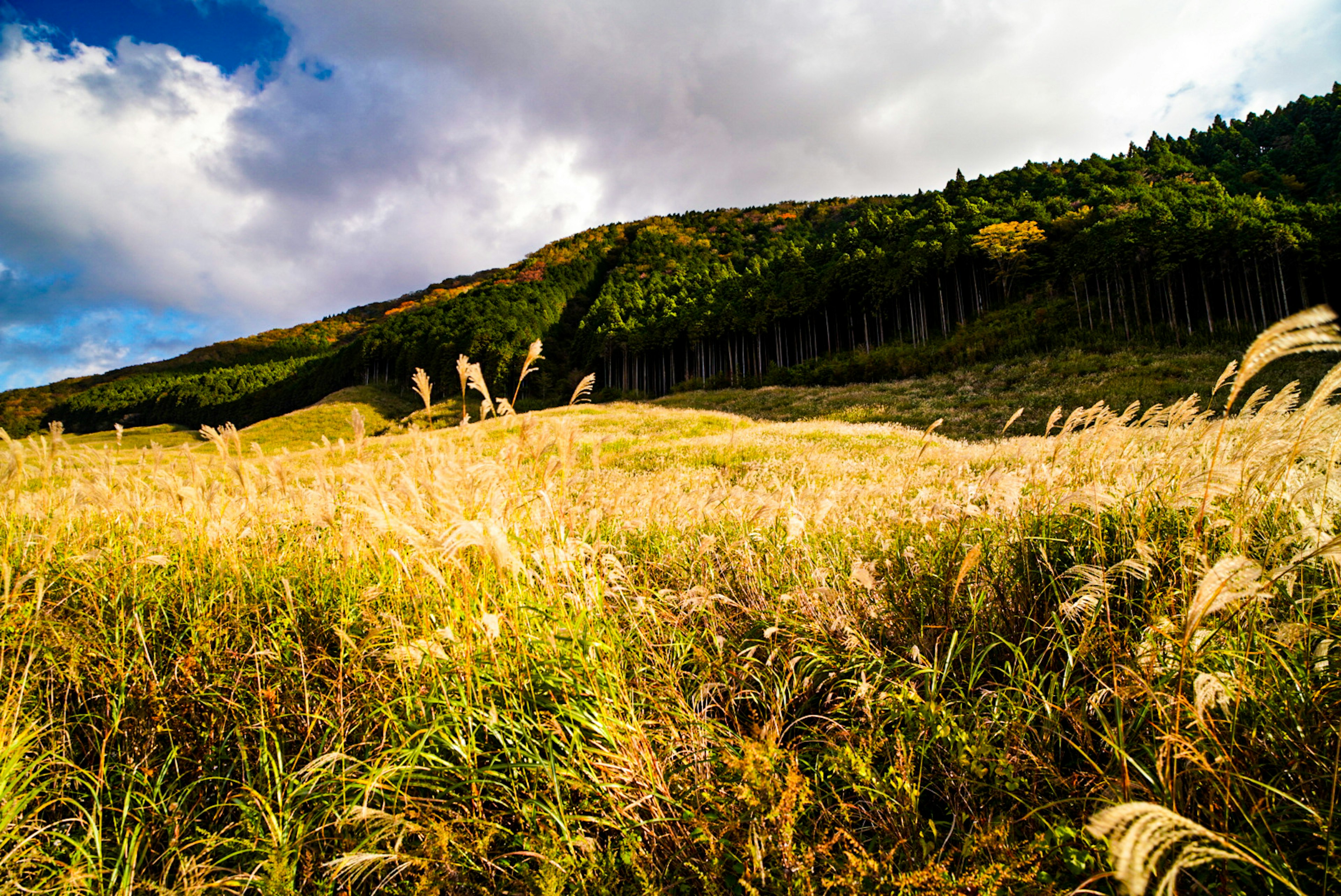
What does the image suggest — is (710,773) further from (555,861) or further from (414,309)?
(414,309)

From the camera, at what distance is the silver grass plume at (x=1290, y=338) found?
125cm

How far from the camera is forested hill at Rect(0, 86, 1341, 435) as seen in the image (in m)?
42.5

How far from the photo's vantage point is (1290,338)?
4.43ft

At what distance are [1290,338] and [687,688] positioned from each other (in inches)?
95.0

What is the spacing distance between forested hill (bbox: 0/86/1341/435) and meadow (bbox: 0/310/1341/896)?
157 ft

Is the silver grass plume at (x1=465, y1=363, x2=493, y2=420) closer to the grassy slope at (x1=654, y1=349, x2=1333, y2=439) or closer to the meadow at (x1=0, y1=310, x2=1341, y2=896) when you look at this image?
the meadow at (x1=0, y1=310, x2=1341, y2=896)

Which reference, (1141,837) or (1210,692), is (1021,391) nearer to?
(1210,692)

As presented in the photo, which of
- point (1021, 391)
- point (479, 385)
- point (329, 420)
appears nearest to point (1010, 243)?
point (1021, 391)

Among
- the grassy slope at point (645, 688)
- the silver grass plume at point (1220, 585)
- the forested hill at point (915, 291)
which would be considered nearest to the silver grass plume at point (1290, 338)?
the silver grass plume at point (1220, 585)

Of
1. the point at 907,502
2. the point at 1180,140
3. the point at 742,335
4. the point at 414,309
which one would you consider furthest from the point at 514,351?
the point at 1180,140

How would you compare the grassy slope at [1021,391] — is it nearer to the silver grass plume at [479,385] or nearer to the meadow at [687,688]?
the meadow at [687,688]

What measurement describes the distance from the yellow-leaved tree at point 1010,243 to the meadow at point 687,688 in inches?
2420

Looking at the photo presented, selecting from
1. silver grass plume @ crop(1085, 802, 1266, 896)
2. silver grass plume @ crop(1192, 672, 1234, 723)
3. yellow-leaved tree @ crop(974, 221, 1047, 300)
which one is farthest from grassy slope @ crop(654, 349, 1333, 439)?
silver grass plume @ crop(1085, 802, 1266, 896)

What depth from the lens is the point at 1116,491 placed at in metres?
3.26
